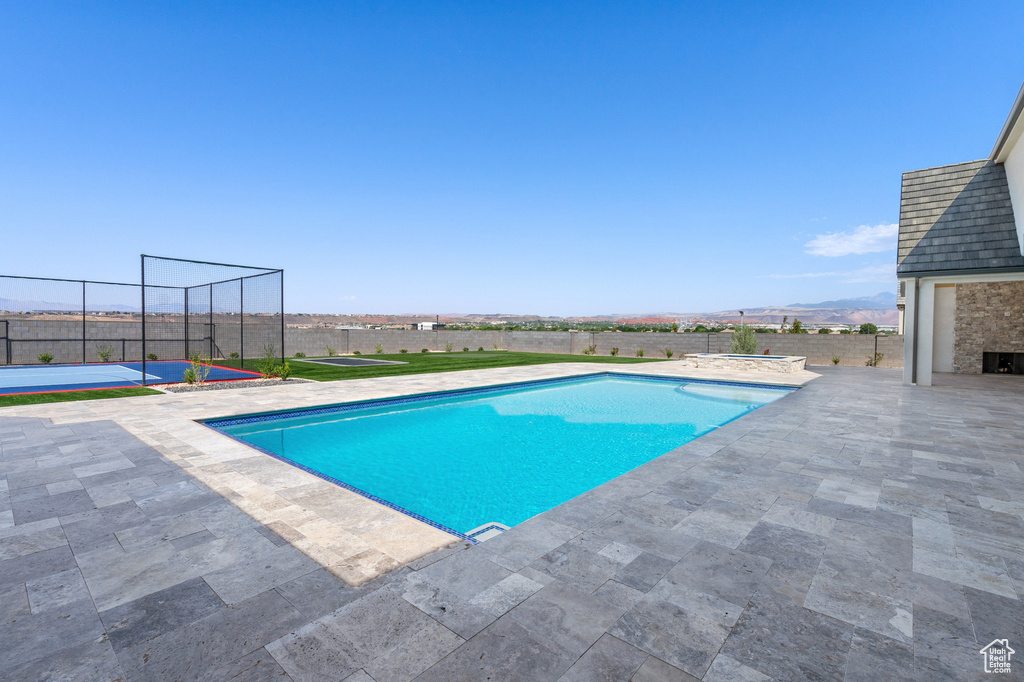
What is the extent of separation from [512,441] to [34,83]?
504 inches

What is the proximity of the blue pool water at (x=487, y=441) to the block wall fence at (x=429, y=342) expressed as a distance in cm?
730

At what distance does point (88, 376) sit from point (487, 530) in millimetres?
12151

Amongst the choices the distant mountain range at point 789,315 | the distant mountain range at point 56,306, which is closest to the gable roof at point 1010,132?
the distant mountain range at point 56,306

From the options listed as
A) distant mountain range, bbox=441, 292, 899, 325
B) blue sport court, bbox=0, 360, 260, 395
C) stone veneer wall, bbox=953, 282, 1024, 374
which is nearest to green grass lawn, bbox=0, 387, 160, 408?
blue sport court, bbox=0, 360, 260, 395

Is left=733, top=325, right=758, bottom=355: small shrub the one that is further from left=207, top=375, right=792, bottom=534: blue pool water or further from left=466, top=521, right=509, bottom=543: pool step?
left=466, top=521, right=509, bottom=543: pool step

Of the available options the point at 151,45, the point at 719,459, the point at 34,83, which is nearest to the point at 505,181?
the point at 151,45

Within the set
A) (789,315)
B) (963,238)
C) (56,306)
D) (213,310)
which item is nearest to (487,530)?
(963,238)

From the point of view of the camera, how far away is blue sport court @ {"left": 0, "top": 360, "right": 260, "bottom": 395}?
27.8 feet

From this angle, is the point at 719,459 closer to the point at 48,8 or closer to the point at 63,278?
the point at 48,8

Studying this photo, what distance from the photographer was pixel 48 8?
800 centimetres

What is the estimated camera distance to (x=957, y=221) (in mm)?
8719

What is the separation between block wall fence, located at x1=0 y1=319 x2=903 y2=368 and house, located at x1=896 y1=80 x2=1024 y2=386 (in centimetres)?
388

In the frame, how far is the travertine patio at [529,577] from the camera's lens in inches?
60.9

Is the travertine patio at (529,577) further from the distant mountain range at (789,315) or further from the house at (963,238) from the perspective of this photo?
the distant mountain range at (789,315)
